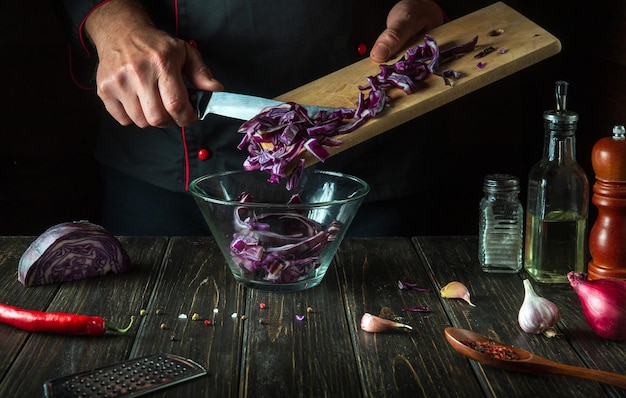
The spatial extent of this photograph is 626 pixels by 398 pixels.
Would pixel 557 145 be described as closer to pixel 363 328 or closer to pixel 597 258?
pixel 597 258

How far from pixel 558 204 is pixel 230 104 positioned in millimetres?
749

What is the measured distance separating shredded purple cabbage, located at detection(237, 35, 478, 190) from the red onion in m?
0.58

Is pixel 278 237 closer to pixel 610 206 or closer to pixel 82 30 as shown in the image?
pixel 610 206

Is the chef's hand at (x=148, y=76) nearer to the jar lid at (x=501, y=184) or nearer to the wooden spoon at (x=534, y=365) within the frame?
the jar lid at (x=501, y=184)

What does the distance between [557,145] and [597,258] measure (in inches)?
9.6

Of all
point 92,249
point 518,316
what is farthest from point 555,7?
point 92,249

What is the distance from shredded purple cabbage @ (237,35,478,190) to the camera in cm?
186

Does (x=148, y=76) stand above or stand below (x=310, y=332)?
above

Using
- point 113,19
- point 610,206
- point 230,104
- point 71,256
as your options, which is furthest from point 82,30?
point 610,206

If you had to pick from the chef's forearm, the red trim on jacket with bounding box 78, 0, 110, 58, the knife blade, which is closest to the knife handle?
the knife blade

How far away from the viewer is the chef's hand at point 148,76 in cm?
199

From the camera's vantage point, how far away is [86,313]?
1.65 meters

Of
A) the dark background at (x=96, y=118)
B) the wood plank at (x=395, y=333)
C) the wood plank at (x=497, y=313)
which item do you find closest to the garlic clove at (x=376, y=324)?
the wood plank at (x=395, y=333)

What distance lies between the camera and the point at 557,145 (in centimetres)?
178
